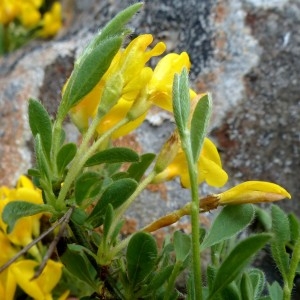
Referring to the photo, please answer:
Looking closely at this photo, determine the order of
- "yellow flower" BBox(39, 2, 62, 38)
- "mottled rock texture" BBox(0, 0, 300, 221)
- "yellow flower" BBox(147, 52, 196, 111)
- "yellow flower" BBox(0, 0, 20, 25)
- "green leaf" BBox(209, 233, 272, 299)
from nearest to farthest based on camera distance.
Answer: "green leaf" BBox(209, 233, 272, 299) < "yellow flower" BBox(147, 52, 196, 111) < "mottled rock texture" BBox(0, 0, 300, 221) < "yellow flower" BBox(0, 0, 20, 25) < "yellow flower" BBox(39, 2, 62, 38)

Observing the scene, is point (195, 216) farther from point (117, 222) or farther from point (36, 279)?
point (36, 279)

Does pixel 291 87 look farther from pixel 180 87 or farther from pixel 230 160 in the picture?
pixel 180 87

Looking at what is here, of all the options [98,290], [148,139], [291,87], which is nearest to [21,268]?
[98,290]

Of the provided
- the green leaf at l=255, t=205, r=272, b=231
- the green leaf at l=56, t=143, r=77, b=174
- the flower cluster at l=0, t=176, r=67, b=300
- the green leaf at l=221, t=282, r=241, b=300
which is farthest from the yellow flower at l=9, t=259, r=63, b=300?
the green leaf at l=255, t=205, r=272, b=231

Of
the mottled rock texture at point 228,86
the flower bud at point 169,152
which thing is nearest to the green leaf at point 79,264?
the flower bud at point 169,152

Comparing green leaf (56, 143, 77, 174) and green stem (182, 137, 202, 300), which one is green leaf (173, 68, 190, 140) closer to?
green stem (182, 137, 202, 300)

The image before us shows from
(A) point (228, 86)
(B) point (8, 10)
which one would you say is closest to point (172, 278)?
(A) point (228, 86)
